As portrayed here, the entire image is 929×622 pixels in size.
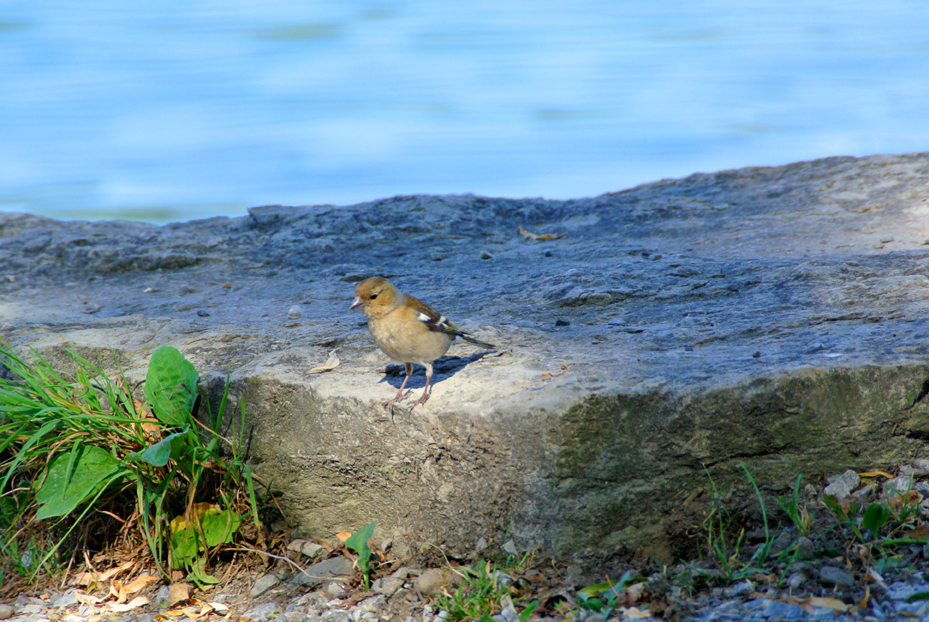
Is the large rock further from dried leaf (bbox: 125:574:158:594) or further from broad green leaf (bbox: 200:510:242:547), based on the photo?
dried leaf (bbox: 125:574:158:594)

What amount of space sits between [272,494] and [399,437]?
2.59 feet

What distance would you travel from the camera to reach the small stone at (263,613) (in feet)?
9.59

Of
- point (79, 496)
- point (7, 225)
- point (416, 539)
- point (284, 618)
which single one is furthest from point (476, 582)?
point (7, 225)

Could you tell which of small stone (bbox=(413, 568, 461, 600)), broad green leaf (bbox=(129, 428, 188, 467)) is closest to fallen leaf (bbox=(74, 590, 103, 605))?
broad green leaf (bbox=(129, 428, 188, 467))

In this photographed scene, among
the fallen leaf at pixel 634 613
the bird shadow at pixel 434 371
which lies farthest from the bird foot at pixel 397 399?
the fallen leaf at pixel 634 613

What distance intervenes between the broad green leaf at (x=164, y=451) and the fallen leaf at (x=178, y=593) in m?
0.58

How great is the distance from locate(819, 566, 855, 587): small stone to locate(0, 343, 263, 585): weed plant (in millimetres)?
2336

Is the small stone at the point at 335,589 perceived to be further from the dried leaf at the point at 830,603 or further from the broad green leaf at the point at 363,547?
the dried leaf at the point at 830,603

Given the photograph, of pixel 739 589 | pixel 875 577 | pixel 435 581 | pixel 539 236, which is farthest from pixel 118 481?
pixel 539 236

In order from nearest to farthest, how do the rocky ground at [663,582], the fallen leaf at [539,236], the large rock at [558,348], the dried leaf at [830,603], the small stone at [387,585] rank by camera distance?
the dried leaf at [830,603], the rocky ground at [663,582], the large rock at [558,348], the small stone at [387,585], the fallen leaf at [539,236]

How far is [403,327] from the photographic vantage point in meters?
3.04

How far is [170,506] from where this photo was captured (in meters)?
3.28

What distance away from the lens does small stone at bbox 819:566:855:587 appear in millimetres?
2389

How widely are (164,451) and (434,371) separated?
127cm
